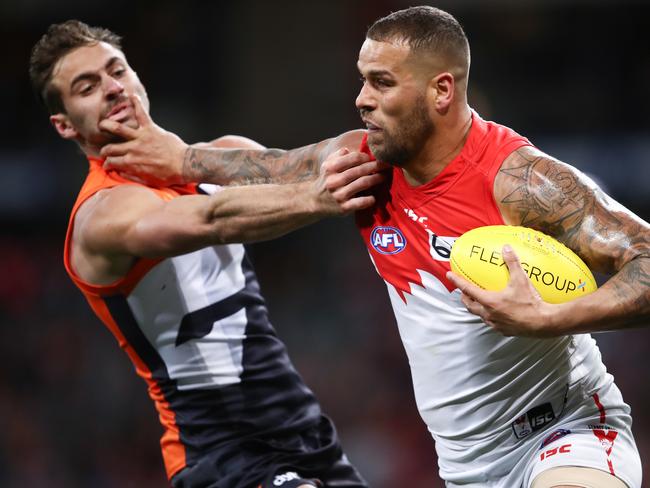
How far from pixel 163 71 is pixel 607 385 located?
37.6 feet

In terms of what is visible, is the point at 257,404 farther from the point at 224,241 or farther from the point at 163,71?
the point at 163,71

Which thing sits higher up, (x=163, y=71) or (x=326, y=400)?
(x=163, y=71)

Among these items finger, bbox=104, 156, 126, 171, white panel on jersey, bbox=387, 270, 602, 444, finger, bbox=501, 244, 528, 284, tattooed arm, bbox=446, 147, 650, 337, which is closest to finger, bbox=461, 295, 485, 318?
tattooed arm, bbox=446, 147, 650, 337

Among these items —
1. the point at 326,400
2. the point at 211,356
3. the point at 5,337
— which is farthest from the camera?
the point at 5,337

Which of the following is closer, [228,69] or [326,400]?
[326,400]

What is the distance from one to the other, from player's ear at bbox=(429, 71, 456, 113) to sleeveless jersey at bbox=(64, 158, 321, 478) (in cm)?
140

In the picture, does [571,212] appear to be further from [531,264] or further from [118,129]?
[118,129]

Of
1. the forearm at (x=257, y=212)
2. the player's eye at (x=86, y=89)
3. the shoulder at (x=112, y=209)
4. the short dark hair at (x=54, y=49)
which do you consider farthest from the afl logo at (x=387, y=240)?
the short dark hair at (x=54, y=49)

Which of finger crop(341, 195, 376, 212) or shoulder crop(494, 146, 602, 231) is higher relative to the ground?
shoulder crop(494, 146, 602, 231)

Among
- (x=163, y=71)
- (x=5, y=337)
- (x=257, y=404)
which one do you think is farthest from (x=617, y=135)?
(x=257, y=404)

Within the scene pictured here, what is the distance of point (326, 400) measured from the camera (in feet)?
36.4

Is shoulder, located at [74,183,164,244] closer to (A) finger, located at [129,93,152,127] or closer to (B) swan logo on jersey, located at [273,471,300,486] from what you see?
(A) finger, located at [129,93,152,127]

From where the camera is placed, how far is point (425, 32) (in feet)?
11.6

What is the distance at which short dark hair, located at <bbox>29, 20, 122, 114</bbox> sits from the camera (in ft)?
14.8
